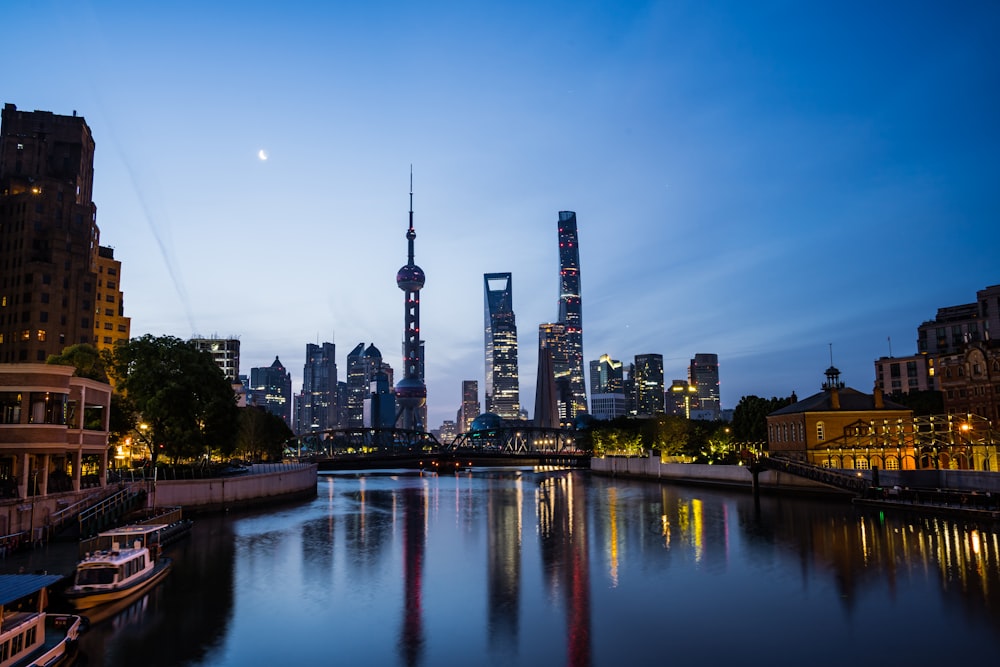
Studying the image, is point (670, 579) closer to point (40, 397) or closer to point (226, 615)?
point (226, 615)

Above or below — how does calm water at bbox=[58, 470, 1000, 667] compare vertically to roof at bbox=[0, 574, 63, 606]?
below

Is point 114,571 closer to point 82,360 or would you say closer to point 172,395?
point 172,395

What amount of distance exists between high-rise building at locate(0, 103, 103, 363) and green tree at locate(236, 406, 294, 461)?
30.5 metres

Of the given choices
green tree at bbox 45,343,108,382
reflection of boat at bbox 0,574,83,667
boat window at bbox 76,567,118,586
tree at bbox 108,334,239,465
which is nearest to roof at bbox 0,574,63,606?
reflection of boat at bbox 0,574,83,667

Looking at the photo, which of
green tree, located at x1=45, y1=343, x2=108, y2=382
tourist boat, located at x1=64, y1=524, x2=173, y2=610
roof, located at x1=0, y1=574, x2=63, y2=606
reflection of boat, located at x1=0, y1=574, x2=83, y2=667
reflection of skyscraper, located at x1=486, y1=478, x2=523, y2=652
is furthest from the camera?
green tree, located at x1=45, y1=343, x2=108, y2=382

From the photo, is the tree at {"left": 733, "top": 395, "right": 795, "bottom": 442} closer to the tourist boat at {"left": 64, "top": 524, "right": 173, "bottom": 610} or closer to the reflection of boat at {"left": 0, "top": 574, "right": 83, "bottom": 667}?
the tourist boat at {"left": 64, "top": 524, "right": 173, "bottom": 610}

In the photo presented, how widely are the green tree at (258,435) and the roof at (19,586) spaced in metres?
101


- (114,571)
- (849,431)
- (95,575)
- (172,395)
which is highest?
(172,395)

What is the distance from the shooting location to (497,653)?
30.1 metres

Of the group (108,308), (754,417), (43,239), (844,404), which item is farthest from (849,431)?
(108,308)

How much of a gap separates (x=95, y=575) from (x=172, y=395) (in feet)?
131

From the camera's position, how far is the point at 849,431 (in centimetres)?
9300

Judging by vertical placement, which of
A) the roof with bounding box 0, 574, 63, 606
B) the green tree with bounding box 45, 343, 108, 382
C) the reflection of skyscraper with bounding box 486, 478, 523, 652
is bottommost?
the reflection of skyscraper with bounding box 486, 478, 523, 652

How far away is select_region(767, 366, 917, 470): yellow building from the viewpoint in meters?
87.9
